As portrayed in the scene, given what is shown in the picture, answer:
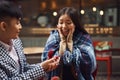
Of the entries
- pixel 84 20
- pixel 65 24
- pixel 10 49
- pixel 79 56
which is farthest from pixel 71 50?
pixel 84 20

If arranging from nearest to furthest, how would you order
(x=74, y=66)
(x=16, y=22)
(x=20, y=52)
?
(x=16, y=22)
(x=20, y=52)
(x=74, y=66)

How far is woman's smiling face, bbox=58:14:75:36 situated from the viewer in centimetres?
294

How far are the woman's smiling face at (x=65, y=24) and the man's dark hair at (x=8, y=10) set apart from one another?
971mm

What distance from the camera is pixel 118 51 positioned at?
8492 millimetres

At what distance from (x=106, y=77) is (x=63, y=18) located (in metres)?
5.52

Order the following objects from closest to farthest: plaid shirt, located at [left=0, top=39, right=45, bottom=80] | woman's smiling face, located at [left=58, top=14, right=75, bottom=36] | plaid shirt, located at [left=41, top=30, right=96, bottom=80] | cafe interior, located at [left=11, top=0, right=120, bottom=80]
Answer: plaid shirt, located at [left=0, top=39, right=45, bottom=80], plaid shirt, located at [left=41, top=30, right=96, bottom=80], woman's smiling face, located at [left=58, top=14, right=75, bottom=36], cafe interior, located at [left=11, top=0, right=120, bottom=80]

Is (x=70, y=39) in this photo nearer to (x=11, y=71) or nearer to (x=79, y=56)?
(x=79, y=56)

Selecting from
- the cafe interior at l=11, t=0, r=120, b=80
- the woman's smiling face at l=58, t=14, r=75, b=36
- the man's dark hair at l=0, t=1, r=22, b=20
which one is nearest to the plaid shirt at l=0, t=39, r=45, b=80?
the man's dark hair at l=0, t=1, r=22, b=20

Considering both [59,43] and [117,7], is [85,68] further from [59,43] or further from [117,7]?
[117,7]

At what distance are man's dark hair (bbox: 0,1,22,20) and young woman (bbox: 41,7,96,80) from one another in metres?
0.90

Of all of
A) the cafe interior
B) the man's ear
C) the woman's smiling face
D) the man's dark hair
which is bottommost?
→ the cafe interior

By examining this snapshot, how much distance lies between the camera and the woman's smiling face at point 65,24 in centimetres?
294

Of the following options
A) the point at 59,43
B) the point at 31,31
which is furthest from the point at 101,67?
the point at 59,43

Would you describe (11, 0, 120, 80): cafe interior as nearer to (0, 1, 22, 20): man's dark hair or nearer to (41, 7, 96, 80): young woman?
(41, 7, 96, 80): young woman
